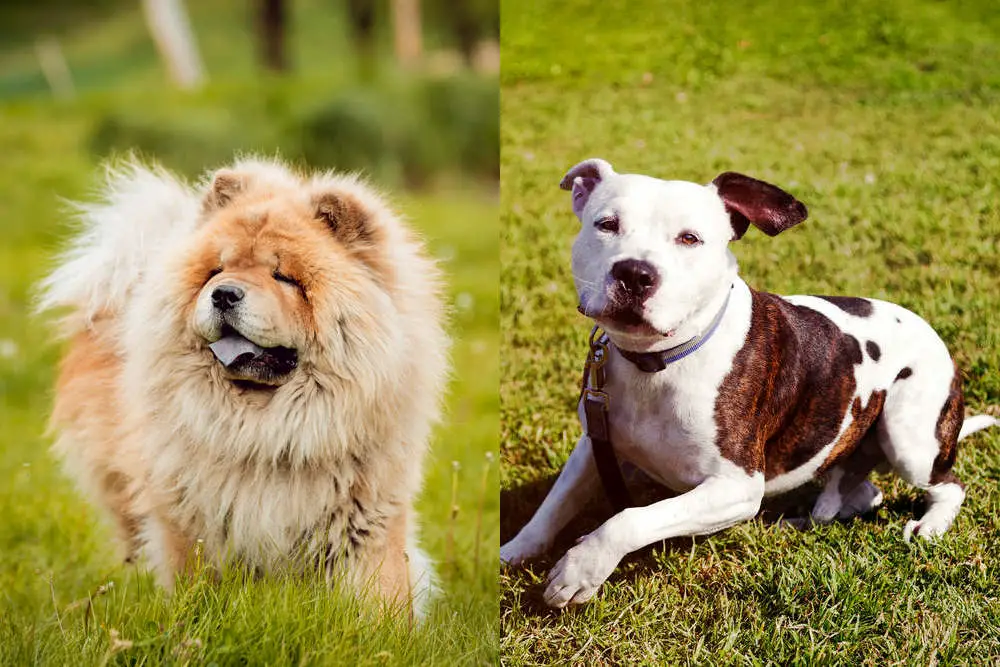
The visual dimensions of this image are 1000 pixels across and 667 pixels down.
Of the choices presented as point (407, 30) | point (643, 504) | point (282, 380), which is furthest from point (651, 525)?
point (407, 30)

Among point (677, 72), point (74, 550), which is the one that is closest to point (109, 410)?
point (74, 550)

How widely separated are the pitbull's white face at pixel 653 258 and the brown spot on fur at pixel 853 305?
1.45 ft

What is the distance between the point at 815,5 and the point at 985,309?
1144 mm

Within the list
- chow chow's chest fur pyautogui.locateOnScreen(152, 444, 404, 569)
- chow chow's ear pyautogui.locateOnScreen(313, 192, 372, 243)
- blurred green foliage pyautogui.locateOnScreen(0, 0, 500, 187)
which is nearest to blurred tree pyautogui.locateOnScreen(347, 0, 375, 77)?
blurred green foliage pyautogui.locateOnScreen(0, 0, 500, 187)

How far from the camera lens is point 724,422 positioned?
9.35 feet

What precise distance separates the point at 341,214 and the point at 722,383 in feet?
3.83

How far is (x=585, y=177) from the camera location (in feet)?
9.84

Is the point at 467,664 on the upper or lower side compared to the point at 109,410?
lower

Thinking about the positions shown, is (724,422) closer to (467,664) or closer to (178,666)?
(467,664)

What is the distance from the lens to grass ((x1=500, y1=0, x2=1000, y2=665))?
3.13 meters

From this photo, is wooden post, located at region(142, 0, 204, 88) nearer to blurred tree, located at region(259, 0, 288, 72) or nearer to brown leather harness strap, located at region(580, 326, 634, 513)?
blurred tree, located at region(259, 0, 288, 72)

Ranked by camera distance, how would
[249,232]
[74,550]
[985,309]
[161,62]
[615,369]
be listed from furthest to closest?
1. [161,62]
2. [74,550]
3. [985,309]
4. [615,369]
5. [249,232]

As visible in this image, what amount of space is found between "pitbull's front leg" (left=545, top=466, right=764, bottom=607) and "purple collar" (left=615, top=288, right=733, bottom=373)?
0.35m

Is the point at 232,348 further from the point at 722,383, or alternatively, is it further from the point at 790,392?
the point at 790,392
